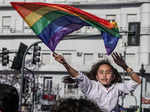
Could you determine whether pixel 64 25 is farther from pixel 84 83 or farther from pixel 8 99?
pixel 8 99

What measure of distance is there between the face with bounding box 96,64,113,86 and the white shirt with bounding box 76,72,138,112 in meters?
0.05

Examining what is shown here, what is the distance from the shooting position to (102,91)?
5234 millimetres

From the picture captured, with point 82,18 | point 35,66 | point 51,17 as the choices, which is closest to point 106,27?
point 82,18

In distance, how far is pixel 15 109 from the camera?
276 centimetres

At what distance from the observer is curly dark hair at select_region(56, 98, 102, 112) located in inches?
95.7

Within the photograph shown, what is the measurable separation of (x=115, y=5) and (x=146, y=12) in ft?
9.21

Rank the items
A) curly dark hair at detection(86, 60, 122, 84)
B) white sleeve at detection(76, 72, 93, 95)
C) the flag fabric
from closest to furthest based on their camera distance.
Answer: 1. white sleeve at detection(76, 72, 93, 95)
2. curly dark hair at detection(86, 60, 122, 84)
3. the flag fabric

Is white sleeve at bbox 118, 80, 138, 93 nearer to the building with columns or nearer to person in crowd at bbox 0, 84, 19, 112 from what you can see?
person in crowd at bbox 0, 84, 19, 112

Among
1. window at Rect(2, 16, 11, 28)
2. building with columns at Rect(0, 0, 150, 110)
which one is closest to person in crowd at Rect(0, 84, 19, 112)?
building with columns at Rect(0, 0, 150, 110)

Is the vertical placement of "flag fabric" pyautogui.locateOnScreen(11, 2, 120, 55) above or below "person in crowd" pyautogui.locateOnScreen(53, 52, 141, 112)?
above

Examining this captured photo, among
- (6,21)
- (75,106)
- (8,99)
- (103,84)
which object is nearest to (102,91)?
(103,84)

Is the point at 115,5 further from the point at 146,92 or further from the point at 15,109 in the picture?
the point at 15,109

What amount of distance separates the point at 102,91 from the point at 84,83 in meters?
0.25

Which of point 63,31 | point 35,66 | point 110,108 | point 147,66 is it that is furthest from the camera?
point 35,66
